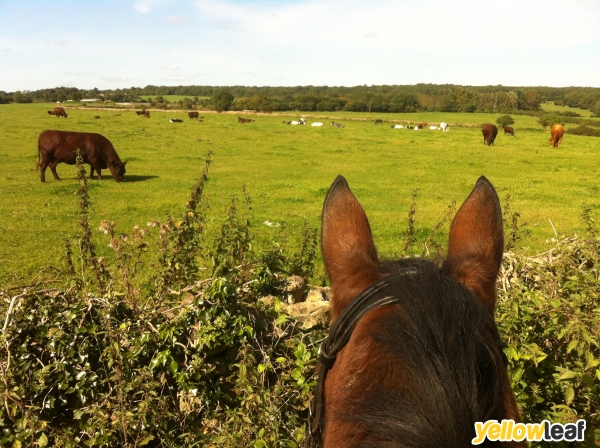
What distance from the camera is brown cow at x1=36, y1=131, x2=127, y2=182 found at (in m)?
15.5

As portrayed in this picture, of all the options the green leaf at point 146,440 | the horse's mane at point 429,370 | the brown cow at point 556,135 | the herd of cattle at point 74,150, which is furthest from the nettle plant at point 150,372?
the brown cow at point 556,135

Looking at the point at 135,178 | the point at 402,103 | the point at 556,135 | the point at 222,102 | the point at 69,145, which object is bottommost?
the point at 135,178

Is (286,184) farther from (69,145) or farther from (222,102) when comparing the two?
(222,102)

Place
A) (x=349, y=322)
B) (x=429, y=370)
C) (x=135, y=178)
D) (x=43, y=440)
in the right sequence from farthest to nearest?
(x=135, y=178) < (x=43, y=440) < (x=349, y=322) < (x=429, y=370)

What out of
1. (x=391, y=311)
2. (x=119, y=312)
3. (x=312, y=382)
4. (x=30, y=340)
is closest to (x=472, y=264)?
(x=391, y=311)

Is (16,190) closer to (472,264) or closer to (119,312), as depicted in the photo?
(119,312)

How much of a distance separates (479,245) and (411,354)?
851 mm

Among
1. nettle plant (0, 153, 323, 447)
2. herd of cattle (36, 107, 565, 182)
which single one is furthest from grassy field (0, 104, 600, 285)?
nettle plant (0, 153, 323, 447)

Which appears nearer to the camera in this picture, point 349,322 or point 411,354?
point 411,354

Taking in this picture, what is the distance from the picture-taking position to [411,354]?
3.46 ft

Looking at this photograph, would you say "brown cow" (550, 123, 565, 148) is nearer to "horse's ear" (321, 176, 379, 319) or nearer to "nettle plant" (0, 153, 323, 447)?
"nettle plant" (0, 153, 323, 447)

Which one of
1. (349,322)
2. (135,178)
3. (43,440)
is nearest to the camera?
(349,322)

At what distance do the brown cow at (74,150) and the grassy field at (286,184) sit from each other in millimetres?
723

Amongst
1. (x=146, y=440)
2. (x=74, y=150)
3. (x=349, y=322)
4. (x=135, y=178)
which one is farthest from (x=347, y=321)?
(x=74, y=150)
